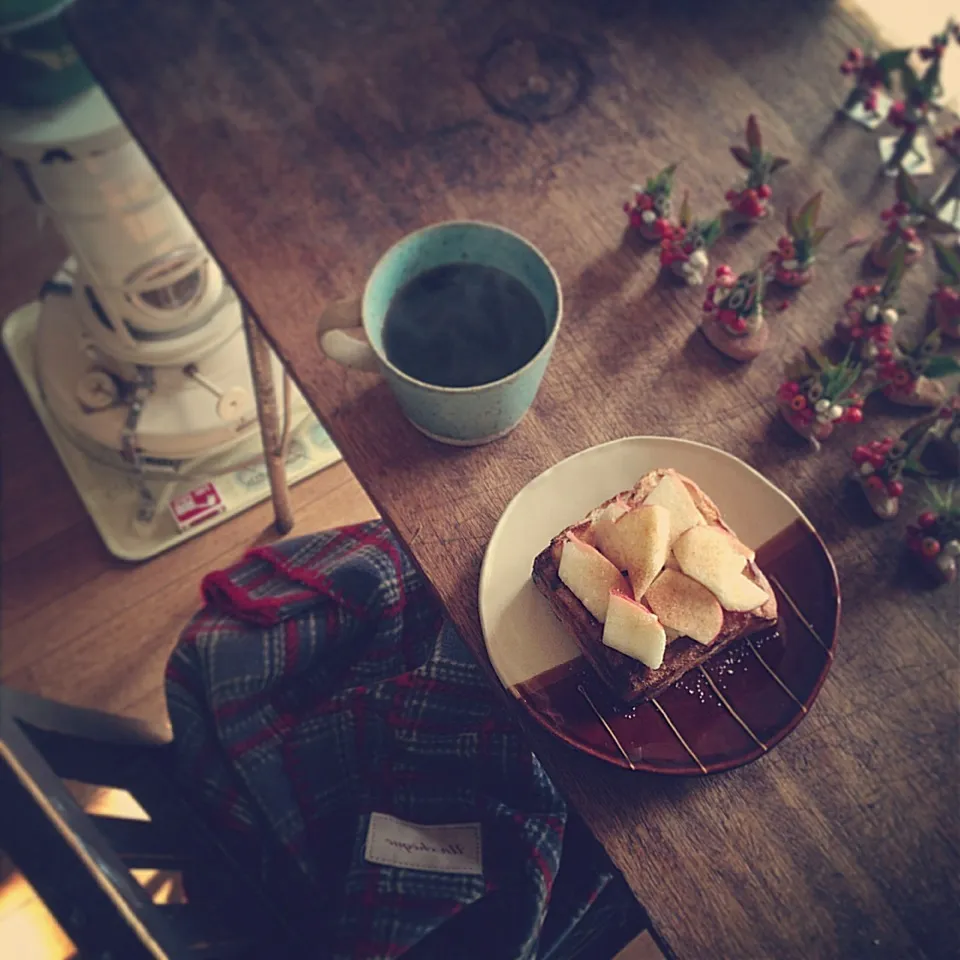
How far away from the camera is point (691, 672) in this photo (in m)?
0.57

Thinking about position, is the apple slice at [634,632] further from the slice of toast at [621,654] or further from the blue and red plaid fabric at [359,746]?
the blue and red plaid fabric at [359,746]

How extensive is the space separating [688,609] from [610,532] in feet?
0.23

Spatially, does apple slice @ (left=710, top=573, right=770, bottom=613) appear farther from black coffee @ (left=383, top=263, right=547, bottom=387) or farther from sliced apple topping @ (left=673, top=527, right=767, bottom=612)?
black coffee @ (left=383, top=263, right=547, bottom=387)

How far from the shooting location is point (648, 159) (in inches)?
31.3

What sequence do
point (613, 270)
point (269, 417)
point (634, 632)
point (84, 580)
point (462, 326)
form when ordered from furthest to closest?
point (84, 580), point (269, 417), point (613, 270), point (462, 326), point (634, 632)

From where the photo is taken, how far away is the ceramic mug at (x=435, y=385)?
0.58 m

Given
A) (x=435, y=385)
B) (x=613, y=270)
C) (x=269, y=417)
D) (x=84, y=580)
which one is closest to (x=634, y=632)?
(x=435, y=385)

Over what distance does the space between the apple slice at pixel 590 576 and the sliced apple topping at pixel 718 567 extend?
43 mm

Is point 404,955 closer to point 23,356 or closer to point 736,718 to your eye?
point 736,718

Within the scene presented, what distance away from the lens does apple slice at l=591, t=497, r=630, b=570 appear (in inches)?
22.0

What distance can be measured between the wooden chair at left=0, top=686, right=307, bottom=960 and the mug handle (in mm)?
314

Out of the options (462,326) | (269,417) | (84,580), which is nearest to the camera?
(462,326)

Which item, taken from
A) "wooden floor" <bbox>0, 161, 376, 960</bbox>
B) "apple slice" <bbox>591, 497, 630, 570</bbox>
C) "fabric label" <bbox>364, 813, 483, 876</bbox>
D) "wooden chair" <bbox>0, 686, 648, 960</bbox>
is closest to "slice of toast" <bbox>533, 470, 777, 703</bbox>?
"apple slice" <bbox>591, 497, 630, 570</bbox>

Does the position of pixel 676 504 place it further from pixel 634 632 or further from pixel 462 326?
pixel 462 326
